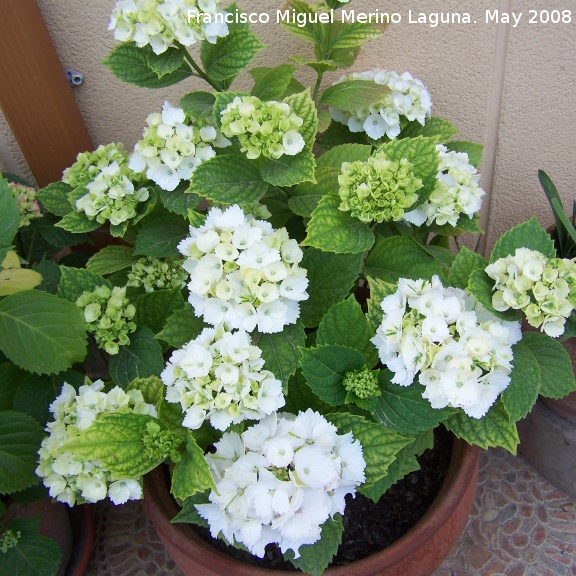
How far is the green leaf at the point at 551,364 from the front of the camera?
88cm

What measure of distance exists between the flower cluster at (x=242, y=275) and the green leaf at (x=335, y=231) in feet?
0.12

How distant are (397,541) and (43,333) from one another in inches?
26.5

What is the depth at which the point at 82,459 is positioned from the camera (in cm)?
90

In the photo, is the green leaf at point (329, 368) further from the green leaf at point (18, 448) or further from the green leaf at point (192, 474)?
the green leaf at point (18, 448)

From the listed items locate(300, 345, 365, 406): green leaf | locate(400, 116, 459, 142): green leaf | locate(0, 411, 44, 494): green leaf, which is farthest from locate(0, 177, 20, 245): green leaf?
locate(400, 116, 459, 142): green leaf

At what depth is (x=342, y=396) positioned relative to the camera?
0.88m

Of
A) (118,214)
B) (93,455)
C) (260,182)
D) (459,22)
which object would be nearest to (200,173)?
(260,182)

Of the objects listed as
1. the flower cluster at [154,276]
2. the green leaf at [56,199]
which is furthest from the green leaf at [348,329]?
the green leaf at [56,199]

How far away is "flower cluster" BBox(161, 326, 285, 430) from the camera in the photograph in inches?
31.4

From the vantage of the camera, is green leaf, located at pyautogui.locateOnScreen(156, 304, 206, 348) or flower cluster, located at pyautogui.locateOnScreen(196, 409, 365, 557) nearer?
flower cluster, located at pyautogui.locateOnScreen(196, 409, 365, 557)

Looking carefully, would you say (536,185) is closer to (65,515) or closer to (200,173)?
(200,173)

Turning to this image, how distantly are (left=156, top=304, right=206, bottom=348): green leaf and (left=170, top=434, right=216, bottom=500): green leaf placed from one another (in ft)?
0.61

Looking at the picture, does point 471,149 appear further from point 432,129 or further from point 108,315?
point 108,315

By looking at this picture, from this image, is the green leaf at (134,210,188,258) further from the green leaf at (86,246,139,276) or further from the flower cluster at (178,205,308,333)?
the flower cluster at (178,205,308,333)
